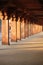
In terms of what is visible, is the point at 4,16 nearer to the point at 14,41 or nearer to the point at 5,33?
the point at 5,33

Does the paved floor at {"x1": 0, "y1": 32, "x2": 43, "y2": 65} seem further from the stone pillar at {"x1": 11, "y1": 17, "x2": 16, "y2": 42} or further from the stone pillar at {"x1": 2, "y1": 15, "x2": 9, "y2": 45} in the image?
the stone pillar at {"x1": 11, "y1": 17, "x2": 16, "y2": 42}

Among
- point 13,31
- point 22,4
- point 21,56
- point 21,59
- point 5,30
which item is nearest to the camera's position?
point 21,59

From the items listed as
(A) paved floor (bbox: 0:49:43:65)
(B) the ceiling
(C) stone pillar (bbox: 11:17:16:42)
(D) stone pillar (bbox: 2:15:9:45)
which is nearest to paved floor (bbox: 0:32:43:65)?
(A) paved floor (bbox: 0:49:43:65)

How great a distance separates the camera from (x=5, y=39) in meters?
26.6

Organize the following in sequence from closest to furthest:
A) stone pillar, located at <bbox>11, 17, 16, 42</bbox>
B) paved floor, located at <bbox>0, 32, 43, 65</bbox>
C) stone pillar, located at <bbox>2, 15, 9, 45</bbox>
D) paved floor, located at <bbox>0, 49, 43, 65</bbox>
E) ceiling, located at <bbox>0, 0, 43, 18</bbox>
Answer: paved floor, located at <bbox>0, 49, 43, 65</bbox>
paved floor, located at <bbox>0, 32, 43, 65</bbox>
ceiling, located at <bbox>0, 0, 43, 18</bbox>
stone pillar, located at <bbox>2, 15, 9, 45</bbox>
stone pillar, located at <bbox>11, 17, 16, 42</bbox>

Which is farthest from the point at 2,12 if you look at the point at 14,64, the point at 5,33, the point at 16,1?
the point at 14,64

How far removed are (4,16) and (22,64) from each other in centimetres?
1375

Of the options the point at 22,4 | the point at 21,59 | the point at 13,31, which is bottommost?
the point at 21,59

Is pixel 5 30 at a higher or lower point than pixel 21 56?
higher

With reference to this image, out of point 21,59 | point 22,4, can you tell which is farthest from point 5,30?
point 21,59

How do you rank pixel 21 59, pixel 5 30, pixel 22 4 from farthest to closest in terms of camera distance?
pixel 5 30, pixel 22 4, pixel 21 59

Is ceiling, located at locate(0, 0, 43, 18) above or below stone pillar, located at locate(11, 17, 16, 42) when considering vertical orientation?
above

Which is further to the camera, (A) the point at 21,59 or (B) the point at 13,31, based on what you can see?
(B) the point at 13,31

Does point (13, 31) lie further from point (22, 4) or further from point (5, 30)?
point (22, 4)
